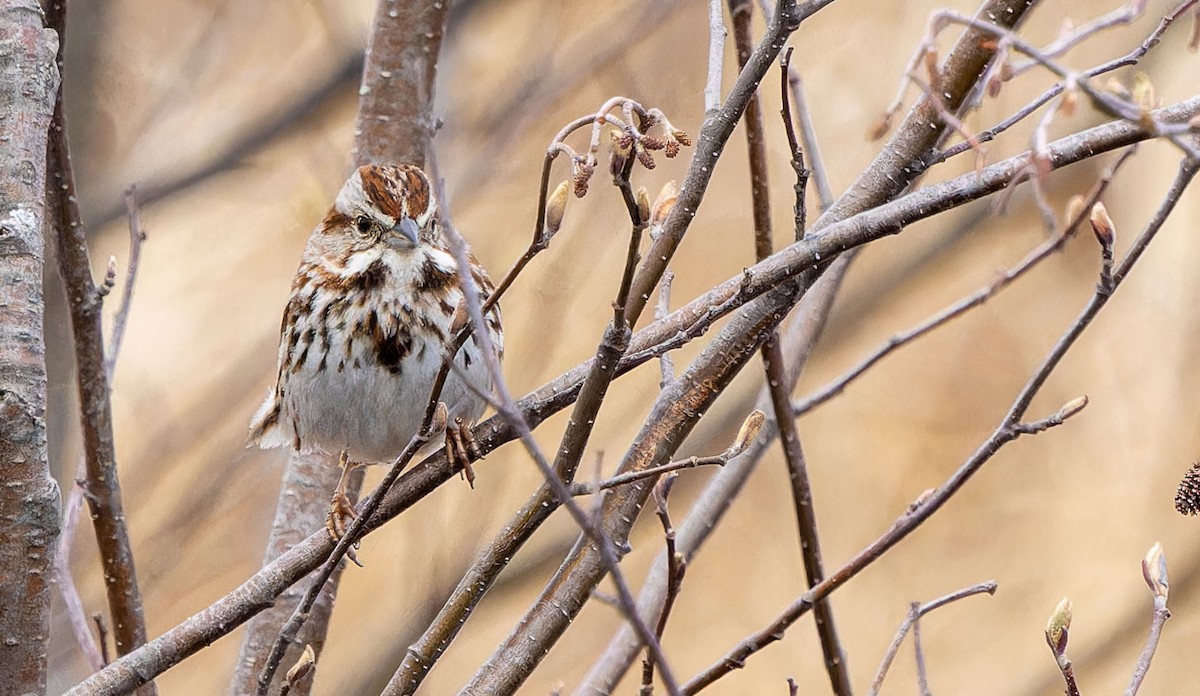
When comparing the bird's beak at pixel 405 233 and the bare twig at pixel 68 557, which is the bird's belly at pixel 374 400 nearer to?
the bird's beak at pixel 405 233

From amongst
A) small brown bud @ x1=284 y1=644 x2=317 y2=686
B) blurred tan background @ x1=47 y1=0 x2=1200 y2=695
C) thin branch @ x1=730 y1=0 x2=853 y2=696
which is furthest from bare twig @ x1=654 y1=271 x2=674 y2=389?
blurred tan background @ x1=47 y1=0 x2=1200 y2=695

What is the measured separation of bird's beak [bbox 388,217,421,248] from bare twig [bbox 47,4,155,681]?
0.62 metres

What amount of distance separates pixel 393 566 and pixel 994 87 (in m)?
3.95

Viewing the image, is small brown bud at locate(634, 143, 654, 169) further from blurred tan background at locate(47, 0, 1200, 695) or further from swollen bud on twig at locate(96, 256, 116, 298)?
blurred tan background at locate(47, 0, 1200, 695)

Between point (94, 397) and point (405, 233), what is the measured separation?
694 mm

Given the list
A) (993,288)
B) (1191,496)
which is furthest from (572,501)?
(1191,496)

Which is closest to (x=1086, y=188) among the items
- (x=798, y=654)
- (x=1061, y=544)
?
(x=1061, y=544)

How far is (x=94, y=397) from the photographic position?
251 centimetres

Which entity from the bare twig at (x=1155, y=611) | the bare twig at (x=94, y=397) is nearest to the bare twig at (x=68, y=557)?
the bare twig at (x=94, y=397)

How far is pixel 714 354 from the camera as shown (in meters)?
2.14

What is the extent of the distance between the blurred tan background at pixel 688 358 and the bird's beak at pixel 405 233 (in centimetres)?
170

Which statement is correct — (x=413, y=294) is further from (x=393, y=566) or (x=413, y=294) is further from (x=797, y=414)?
(x=393, y=566)

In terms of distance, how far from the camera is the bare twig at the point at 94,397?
242cm

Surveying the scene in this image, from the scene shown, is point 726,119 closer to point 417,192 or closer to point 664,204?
point 664,204
